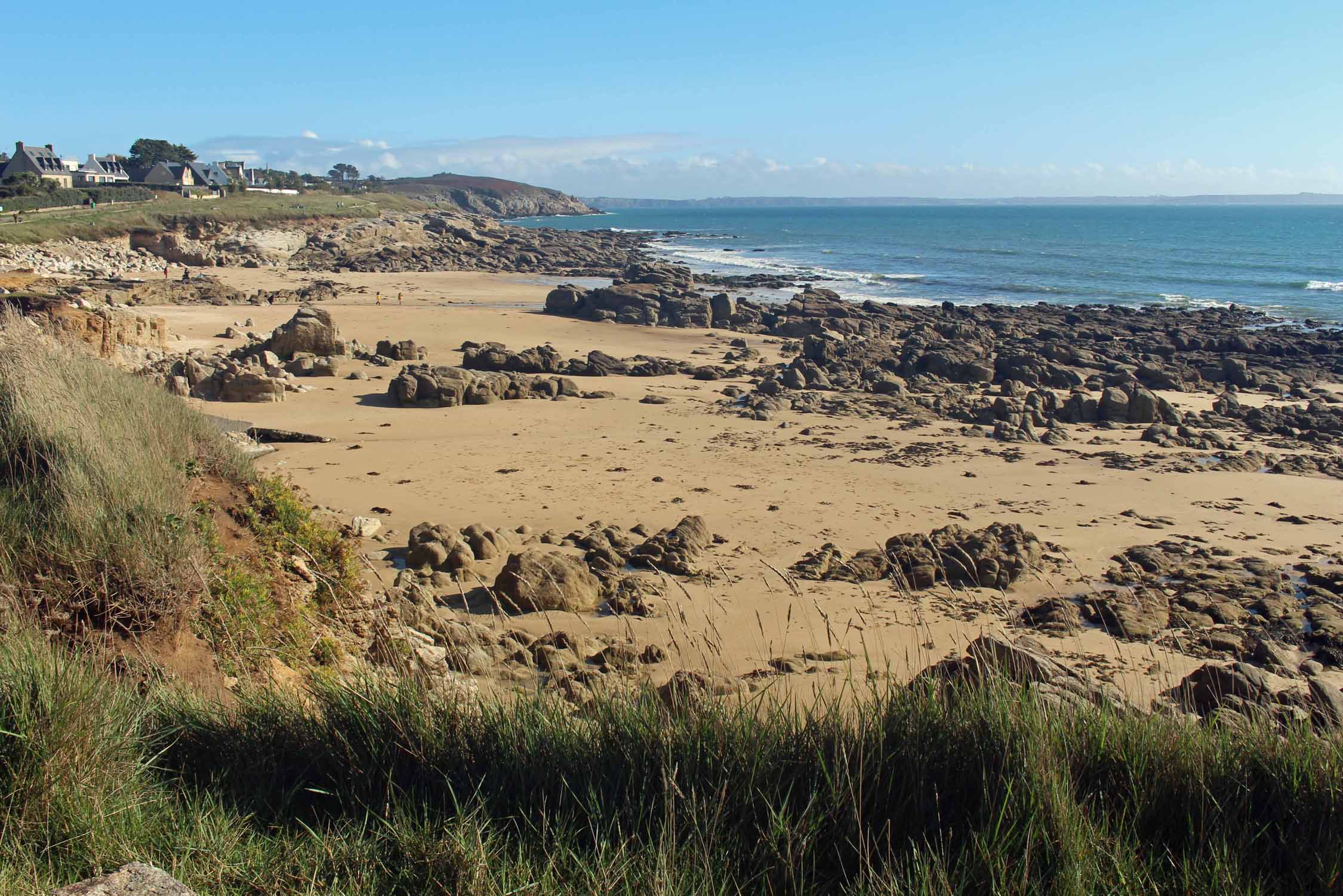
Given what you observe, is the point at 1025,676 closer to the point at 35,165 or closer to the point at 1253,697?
the point at 1253,697

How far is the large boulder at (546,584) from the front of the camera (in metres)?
8.69

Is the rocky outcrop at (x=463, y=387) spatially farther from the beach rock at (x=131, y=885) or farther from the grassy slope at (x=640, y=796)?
the beach rock at (x=131, y=885)

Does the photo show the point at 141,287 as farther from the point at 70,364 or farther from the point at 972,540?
the point at 972,540

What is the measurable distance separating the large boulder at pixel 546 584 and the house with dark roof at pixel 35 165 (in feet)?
255

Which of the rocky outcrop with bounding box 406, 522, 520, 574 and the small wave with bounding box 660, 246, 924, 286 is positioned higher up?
the small wave with bounding box 660, 246, 924, 286

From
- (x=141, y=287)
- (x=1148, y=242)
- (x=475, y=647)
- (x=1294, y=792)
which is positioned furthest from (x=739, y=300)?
(x=1148, y=242)

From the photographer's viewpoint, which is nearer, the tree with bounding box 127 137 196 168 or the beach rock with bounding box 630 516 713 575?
the beach rock with bounding box 630 516 713 575

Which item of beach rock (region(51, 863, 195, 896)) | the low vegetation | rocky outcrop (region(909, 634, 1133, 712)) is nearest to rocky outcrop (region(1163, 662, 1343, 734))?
rocky outcrop (region(909, 634, 1133, 712))

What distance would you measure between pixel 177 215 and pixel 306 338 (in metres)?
37.2

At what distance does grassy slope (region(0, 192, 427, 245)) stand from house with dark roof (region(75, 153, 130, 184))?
38.8 ft

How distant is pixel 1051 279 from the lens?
53312mm

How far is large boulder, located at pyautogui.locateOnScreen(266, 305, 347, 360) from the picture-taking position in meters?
22.1

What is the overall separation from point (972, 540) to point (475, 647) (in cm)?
626

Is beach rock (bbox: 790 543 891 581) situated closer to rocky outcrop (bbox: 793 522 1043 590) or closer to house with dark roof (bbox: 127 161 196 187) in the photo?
rocky outcrop (bbox: 793 522 1043 590)
